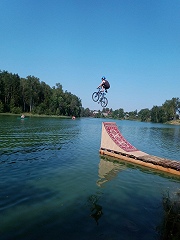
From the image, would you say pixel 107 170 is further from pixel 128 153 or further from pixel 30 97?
pixel 30 97

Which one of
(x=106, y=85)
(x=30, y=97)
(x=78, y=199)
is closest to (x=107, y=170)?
(x=78, y=199)

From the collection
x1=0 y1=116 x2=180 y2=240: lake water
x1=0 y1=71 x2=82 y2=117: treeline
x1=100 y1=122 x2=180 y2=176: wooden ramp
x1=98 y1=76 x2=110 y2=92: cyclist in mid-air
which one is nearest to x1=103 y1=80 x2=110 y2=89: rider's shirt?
x1=98 y1=76 x2=110 y2=92: cyclist in mid-air

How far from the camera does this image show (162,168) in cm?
2406

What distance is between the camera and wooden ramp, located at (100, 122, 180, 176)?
78.2 ft

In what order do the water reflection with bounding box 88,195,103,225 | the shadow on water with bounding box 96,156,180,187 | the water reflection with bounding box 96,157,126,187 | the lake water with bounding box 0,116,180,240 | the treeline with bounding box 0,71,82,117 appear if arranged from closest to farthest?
the lake water with bounding box 0,116,180,240 → the water reflection with bounding box 88,195,103,225 → the water reflection with bounding box 96,157,126,187 → the shadow on water with bounding box 96,156,180,187 → the treeline with bounding box 0,71,82,117

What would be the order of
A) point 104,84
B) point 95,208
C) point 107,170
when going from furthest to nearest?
point 107,170
point 104,84
point 95,208

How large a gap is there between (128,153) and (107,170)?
20.8 feet

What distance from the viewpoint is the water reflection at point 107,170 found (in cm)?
1989

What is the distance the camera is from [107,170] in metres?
23.5

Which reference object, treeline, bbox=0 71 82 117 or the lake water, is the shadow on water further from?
treeline, bbox=0 71 82 117

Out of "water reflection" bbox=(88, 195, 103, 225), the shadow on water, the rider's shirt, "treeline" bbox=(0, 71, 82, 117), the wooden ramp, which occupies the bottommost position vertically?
the shadow on water

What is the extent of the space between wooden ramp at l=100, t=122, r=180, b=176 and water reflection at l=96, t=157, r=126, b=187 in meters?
A: 2.20

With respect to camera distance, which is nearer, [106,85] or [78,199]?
[78,199]

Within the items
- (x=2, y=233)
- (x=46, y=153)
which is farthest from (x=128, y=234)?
(x=46, y=153)
